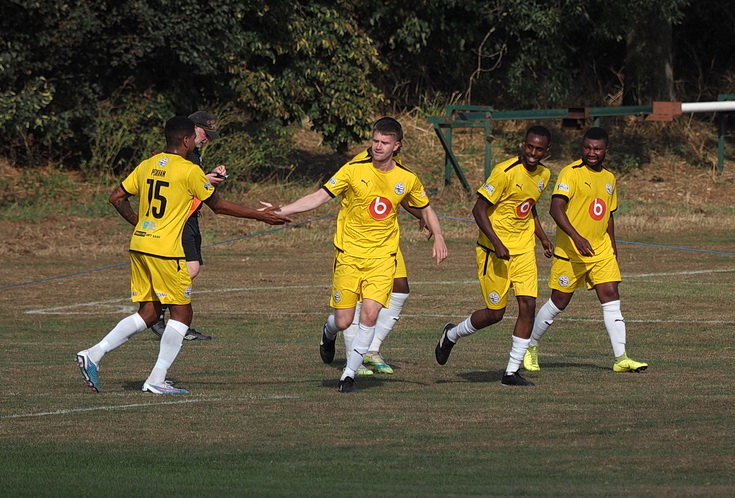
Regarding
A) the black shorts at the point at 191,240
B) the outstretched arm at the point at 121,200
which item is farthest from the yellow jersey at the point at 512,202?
the black shorts at the point at 191,240

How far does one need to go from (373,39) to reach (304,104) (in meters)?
4.10

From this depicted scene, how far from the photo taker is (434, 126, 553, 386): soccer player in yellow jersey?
37.4 feet

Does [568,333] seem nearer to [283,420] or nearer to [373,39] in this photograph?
[283,420]

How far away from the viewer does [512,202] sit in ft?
37.9

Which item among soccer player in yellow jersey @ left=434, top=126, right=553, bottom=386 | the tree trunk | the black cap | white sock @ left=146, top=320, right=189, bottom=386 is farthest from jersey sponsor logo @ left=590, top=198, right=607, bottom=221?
the tree trunk

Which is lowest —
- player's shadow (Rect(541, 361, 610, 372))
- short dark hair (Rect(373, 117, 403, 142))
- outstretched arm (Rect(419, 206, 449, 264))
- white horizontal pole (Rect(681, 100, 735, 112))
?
player's shadow (Rect(541, 361, 610, 372))

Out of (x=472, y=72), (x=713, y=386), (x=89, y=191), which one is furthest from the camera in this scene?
(x=472, y=72)

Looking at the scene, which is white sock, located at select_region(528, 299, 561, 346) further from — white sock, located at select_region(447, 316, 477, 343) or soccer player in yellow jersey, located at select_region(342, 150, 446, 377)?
soccer player in yellow jersey, located at select_region(342, 150, 446, 377)

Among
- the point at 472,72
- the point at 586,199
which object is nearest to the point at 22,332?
the point at 586,199

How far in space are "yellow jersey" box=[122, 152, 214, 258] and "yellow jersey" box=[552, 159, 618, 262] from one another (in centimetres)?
334

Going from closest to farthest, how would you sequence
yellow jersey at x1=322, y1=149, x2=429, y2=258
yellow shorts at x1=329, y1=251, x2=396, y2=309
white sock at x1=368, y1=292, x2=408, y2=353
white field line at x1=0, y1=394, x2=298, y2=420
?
1. white field line at x1=0, y1=394, x2=298, y2=420
2. yellow shorts at x1=329, y1=251, x2=396, y2=309
3. yellow jersey at x1=322, y1=149, x2=429, y2=258
4. white sock at x1=368, y1=292, x2=408, y2=353

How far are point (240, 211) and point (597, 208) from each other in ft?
10.8

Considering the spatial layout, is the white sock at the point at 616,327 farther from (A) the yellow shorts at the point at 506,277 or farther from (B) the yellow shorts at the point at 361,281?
(B) the yellow shorts at the point at 361,281

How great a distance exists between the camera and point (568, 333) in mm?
15633
